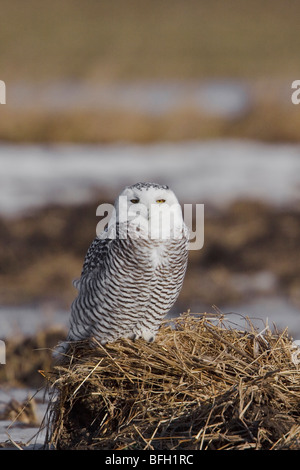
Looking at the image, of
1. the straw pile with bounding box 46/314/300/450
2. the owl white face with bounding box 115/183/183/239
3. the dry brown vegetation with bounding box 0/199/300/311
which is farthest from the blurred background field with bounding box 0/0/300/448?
the owl white face with bounding box 115/183/183/239

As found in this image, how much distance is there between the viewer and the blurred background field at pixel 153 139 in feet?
28.4

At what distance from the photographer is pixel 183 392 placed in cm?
354

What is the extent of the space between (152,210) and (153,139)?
989cm

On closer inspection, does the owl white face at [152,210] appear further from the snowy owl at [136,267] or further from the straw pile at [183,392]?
the straw pile at [183,392]

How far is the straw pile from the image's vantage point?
10.8 feet

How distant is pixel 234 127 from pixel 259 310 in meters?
6.26

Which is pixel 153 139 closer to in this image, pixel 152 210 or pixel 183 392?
pixel 152 210

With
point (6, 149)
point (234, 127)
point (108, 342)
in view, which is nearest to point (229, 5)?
point (234, 127)

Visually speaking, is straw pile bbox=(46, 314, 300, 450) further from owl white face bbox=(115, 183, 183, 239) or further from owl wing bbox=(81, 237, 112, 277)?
owl white face bbox=(115, 183, 183, 239)

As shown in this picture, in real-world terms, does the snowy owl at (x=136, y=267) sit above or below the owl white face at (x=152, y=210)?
below

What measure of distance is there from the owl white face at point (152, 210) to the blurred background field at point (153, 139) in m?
1.25

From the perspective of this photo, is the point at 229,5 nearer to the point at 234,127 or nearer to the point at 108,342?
the point at 234,127

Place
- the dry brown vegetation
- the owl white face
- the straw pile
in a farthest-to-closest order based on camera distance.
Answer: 1. the dry brown vegetation
2. the owl white face
3. the straw pile

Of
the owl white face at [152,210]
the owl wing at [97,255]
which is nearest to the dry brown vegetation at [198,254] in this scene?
the owl wing at [97,255]
